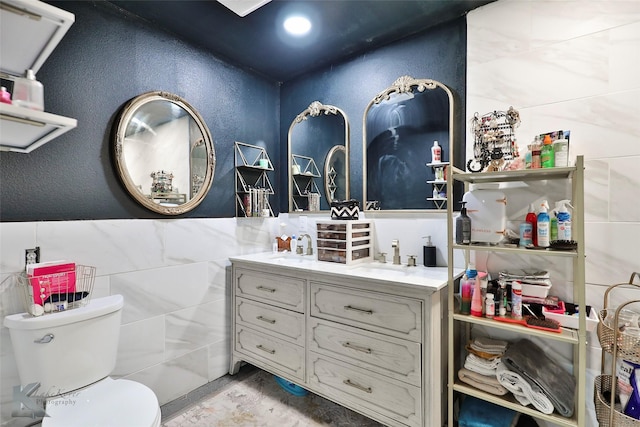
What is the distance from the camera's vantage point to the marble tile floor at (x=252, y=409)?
169cm

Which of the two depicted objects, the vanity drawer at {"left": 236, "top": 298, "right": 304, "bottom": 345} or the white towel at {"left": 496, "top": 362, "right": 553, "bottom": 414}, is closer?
the white towel at {"left": 496, "top": 362, "right": 553, "bottom": 414}

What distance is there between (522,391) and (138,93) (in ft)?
8.36

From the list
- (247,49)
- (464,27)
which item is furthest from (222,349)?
(464,27)

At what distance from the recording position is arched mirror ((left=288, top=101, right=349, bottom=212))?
2262 mm

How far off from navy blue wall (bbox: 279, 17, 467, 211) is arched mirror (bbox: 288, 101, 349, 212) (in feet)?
0.22

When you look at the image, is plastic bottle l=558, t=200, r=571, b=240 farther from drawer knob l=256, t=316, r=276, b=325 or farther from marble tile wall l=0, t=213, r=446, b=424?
drawer knob l=256, t=316, r=276, b=325

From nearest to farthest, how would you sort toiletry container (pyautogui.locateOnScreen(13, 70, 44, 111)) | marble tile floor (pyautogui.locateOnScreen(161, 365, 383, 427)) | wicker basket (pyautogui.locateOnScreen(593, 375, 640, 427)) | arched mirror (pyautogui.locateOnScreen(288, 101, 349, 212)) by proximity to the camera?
toiletry container (pyautogui.locateOnScreen(13, 70, 44, 111)) → wicker basket (pyautogui.locateOnScreen(593, 375, 640, 427)) → marble tile floor (pyautogui.locateOnScreen(161, 365, 383, 427)) → arched mirror (pyautogui.locateOnScreen(288, 101, 349, 212))

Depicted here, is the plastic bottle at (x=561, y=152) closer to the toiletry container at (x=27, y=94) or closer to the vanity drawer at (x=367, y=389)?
the vanity drawer at (x=367, y=389)

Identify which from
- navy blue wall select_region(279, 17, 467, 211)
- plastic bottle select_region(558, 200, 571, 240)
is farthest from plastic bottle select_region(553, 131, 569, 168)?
navy blue wall select_region(279, 17, 467, 211)

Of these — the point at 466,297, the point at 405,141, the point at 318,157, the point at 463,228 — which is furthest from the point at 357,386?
the point at 318,157

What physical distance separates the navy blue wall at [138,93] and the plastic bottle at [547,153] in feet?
1.71

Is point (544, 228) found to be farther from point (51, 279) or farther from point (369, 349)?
point (51, 279)

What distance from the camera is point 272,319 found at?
1.91 meters

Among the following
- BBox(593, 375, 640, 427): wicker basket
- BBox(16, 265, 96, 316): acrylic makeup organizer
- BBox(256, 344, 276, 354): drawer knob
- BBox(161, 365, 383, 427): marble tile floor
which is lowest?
BBox(161, 365, 383, 427): marble tile floor
